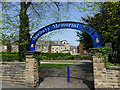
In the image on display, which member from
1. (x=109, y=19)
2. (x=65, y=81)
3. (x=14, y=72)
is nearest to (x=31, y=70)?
(x=14, y=72)

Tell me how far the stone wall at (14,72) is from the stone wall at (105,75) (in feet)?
14.0

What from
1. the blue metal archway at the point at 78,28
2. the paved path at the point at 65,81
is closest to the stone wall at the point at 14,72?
the paved path at the point at 65,81

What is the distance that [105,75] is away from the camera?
6336 mm

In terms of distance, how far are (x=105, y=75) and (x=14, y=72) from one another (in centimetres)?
540

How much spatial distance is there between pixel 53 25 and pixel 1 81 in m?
4.98

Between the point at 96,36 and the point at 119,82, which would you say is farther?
the point at 96,36

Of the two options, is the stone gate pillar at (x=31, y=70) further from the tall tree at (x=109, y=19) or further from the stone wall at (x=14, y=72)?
the tall tree at (x=109, y=19)

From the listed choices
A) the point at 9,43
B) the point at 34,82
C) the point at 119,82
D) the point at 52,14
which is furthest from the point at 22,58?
the point at 119,82

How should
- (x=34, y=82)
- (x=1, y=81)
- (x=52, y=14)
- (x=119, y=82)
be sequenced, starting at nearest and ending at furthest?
(x=119, y=82) → (x=34, y=82) → (x=1, y=81) → (x=52, y=14)

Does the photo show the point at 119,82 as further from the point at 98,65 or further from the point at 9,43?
the point at 9,43

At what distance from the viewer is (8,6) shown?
440 inches

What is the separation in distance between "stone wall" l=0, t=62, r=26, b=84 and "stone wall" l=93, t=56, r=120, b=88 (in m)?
4.26

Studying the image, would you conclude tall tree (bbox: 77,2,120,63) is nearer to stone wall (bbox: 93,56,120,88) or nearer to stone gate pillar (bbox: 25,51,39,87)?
stone wall (bbox: 93,56,120,88)

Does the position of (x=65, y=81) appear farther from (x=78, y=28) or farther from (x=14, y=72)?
(x=78, y=28)
